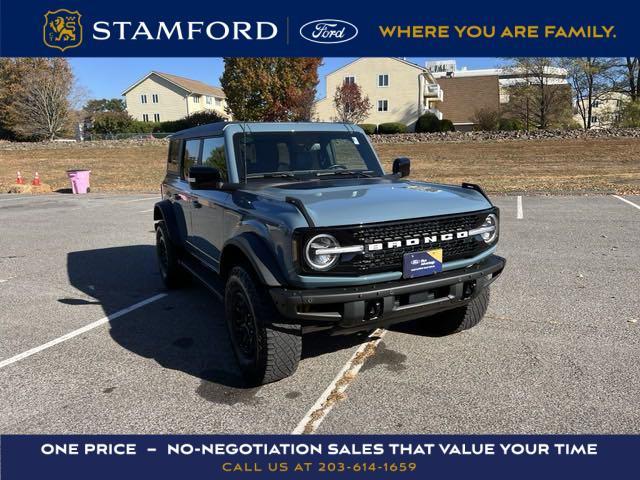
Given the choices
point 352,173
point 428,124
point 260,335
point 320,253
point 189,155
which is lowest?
point 260,335

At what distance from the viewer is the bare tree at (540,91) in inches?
1615

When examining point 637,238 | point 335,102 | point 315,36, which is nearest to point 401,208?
point 637,238

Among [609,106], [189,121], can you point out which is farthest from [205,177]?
[609,106]

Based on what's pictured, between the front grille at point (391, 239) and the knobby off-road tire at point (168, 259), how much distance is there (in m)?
2.97

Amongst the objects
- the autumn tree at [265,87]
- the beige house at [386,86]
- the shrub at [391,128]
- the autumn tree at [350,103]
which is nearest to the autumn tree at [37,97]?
the autumn tree at [265,87]

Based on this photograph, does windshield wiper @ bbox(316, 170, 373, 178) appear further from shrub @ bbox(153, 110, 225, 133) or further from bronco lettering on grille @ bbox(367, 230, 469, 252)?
shrub @ bbox(153, 110, 225, 133)

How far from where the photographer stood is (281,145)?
14.4 ft

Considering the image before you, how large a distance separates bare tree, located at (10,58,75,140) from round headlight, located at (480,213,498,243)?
176ft

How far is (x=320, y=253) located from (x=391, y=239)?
1.55ft

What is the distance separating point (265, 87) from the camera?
131 feet

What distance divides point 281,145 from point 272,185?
599 mm

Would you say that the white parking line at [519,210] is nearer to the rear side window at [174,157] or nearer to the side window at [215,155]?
the rear side window at [174,157]

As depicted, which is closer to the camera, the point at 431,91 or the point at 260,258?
the point at 260,258

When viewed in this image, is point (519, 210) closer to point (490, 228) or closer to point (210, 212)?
point (490, 228)
